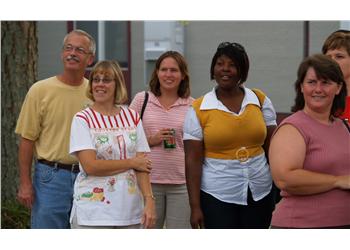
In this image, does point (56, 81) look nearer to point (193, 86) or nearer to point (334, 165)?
point (334, 165)

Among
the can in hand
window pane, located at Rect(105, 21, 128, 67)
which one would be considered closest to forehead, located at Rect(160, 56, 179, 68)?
the can in hand

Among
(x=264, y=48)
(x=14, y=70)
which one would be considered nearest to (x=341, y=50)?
(x=14, y=70)

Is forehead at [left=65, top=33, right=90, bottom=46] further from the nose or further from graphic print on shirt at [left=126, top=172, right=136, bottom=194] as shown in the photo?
the nose

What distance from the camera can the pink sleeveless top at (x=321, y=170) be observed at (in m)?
3.59

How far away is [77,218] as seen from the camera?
166 inches

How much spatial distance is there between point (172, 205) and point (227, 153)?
0.71m

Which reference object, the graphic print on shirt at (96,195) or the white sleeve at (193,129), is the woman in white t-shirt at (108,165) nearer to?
the graphic print on shirt at (96,195)

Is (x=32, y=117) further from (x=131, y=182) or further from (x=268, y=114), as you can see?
(x=268, y=114)

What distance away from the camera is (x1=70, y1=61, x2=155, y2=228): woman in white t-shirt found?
410cm

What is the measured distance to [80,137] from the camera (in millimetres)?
4098

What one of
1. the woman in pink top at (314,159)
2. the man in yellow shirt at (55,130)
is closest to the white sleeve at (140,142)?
the man in yellow shirt at (55,130)

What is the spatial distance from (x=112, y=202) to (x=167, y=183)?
2.61 feet

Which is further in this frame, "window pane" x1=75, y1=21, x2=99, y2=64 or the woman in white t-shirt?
"window pane" x1=75, y1=21, x2=99, y2=64

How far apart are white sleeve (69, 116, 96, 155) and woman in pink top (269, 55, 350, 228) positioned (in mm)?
1079
